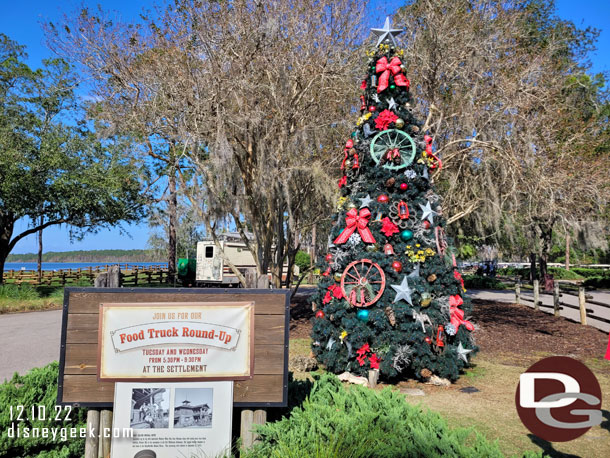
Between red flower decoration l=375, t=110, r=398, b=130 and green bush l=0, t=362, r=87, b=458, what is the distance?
6202 mm

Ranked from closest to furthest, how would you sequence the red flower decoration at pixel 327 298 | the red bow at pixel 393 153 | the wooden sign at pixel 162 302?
the wooden sign at pixel 162 302
the red bow at pixel 393 153
the red flower decoration at pixel 327 298

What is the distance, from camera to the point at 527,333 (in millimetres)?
11891

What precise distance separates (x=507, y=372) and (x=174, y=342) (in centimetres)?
683

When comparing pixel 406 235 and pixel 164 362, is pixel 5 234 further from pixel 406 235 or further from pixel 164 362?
pixel 164 362

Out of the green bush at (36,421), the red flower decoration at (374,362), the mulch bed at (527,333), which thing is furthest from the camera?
the mulch bed at (527,333)

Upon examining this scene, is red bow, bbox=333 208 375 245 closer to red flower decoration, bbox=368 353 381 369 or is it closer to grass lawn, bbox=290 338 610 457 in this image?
red flower decoration, bbox=368 353 381 369

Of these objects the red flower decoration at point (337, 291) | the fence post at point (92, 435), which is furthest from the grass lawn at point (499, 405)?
the fence post at point (92, 435)

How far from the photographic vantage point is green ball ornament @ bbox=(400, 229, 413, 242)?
7.21m

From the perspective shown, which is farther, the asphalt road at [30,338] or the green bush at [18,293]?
the green bush at [18,293]

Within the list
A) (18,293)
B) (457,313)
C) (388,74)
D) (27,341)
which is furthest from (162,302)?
(18,293)

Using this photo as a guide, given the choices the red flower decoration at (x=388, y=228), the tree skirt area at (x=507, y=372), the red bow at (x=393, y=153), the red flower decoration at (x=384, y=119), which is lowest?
the tree skirt area at (x=507, y=372)

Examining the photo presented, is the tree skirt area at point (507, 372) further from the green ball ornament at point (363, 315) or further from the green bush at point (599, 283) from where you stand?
the green bush at point (599, 283)

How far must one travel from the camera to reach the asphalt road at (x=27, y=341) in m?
8.19

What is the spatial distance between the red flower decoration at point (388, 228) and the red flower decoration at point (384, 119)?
5.57 feet
